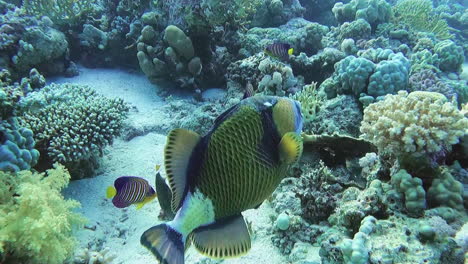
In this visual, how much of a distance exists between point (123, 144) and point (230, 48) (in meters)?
3.50

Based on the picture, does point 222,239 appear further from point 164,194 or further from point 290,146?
point 164,194

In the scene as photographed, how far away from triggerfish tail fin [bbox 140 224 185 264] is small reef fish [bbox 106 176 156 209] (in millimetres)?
2009

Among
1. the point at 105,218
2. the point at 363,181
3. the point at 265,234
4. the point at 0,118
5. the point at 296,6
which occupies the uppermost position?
the point at 296,6

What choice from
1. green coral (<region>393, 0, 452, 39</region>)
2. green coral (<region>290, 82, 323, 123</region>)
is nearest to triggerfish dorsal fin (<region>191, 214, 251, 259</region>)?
green coral (<region>290, 82, 323, 123</region>)

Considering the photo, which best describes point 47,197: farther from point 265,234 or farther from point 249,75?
point 249,75

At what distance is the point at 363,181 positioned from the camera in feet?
11.2

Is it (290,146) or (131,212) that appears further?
(131,212)

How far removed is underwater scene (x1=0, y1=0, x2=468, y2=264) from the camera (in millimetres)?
1469

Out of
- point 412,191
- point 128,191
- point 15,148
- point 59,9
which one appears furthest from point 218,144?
point 59,9

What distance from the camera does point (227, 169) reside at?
56.3 inches

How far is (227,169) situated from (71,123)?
12.1 ft

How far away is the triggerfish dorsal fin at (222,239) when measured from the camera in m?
1.40

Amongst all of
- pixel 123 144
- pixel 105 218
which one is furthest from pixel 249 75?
pixel 105 218

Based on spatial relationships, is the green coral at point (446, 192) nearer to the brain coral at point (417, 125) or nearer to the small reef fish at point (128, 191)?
the brain coral at point (417, 125)
